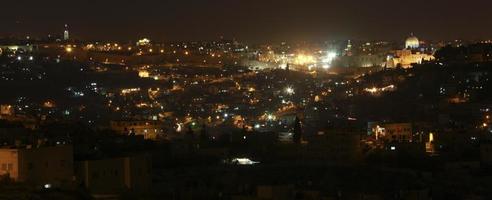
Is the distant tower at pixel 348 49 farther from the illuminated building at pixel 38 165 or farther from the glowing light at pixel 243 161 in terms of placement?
the illuminated building at pixel 38 165

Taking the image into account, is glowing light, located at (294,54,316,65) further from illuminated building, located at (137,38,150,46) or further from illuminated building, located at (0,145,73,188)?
illuminated building, located at (0,145,73,188)

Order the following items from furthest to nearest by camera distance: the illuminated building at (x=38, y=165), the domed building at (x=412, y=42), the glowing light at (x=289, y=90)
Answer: the domed building at (x=412, y=42)
the glowing light at (x=289, y=90)
the illuminated building at (x=38, y=165)

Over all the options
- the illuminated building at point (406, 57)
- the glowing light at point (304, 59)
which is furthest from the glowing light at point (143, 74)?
the glowing light at point (304, 59)

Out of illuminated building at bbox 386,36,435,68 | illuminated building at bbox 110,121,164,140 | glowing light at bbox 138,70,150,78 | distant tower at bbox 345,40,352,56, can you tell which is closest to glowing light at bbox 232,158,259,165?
illuminated building at bbox 110,121,164,140

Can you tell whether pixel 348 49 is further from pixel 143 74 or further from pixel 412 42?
pixel 143 74

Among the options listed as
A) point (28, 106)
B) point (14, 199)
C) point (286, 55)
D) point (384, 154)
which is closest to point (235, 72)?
point (286, 55)

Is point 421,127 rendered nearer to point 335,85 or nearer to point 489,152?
point 489,152

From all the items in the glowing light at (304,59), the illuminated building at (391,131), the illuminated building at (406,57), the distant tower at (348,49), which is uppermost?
the distant tower at (348,49)

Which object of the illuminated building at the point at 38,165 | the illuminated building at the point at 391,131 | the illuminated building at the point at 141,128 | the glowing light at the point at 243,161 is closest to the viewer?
the illuminated building at the point at 38,165
